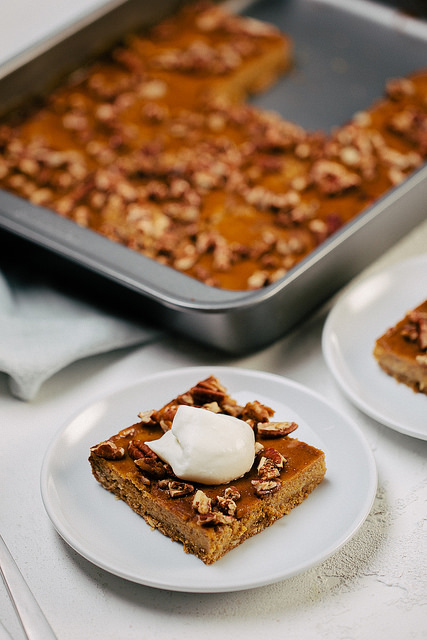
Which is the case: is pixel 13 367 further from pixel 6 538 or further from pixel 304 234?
pixel 304 234

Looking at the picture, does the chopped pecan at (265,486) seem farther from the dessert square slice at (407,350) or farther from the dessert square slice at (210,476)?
the dessert square slice at (407,350)

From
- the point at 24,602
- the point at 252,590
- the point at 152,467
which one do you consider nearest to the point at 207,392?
the point at 152,467

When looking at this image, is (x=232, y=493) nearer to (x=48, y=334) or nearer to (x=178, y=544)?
(x=178, y=544)

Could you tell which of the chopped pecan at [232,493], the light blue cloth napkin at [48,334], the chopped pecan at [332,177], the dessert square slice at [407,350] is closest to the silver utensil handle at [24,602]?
the chopped pecan at [232,493]

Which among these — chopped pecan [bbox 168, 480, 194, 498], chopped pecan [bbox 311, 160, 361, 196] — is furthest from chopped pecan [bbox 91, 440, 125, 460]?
chopped pecan [bbox 311, 160, 361, 196]

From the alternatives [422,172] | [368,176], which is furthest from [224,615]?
[368,176]
